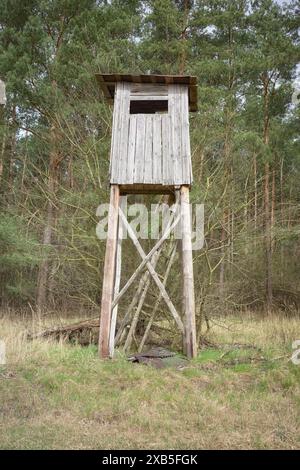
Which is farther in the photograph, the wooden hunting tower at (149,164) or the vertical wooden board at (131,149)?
the vertical wooden board at (131,149)

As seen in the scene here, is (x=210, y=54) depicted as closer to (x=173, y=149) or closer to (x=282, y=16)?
(x=282, y=16)

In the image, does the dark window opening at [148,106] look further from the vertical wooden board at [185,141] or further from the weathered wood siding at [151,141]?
the vertical wooden board at [185,141]

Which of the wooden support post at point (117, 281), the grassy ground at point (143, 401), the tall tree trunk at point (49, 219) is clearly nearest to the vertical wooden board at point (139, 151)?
the wooden support post at point (117, 281)

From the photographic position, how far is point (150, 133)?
874 cm

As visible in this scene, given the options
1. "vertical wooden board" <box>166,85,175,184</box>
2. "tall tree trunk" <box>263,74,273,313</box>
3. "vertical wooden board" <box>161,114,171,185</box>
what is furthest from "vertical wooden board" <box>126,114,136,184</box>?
"tall tree trunk" <box>263,74,273,313</box>

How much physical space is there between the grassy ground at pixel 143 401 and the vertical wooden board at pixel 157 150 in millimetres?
3302

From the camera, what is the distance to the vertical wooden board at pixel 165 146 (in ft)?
27.7

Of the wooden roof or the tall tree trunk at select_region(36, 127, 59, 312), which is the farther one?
the tall tree trunk at select_region(36, 127, 59, 312)

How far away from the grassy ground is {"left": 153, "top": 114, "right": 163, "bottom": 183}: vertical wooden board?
3302 mm

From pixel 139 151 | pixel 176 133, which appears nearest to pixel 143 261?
pixel 139 151

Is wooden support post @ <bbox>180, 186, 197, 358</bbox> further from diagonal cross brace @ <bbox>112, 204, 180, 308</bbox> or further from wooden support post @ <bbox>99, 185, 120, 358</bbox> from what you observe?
wooden support post @ <bbox>99, 185, 120, 358</bbox>

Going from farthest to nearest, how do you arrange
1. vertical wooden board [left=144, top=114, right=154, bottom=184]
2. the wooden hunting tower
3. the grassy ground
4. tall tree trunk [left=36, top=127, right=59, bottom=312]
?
tall tree trunk [left=36, top=127, right=59, bottom=312] < vertical wooden board [left=144, top=114, right=154, bottom=184] < the wooden hunting tower < the grassy ground

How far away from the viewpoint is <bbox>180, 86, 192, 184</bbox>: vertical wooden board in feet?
27.7

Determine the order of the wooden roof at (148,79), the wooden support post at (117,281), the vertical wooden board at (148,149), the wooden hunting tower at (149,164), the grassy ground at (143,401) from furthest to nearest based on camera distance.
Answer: the wooden roof at (148,79)
the vertical wooden board at (148,149)
the wooden hunting tower at (149,164)
the wooden support post at (117,281)
the grassy ground at (143,401)
